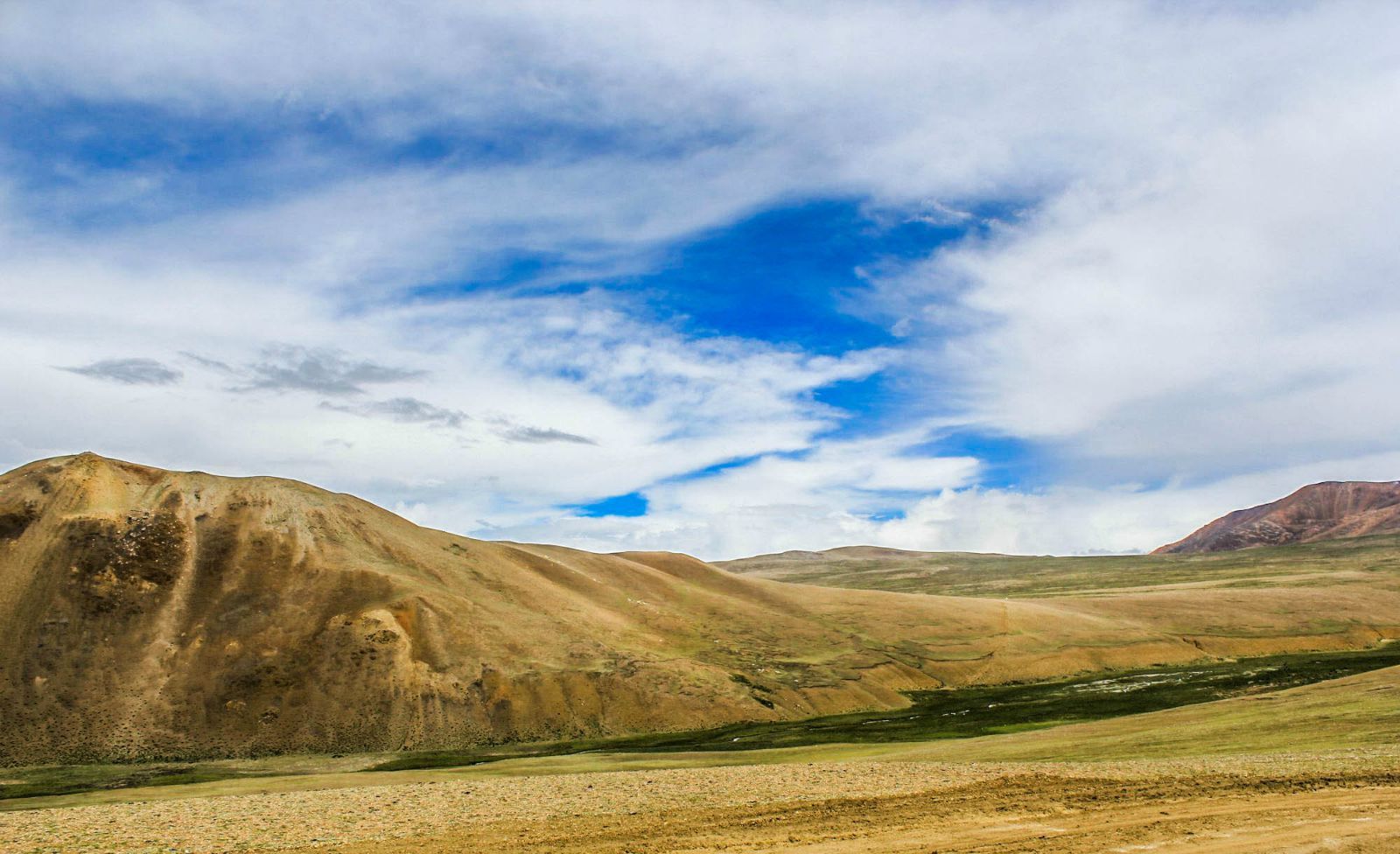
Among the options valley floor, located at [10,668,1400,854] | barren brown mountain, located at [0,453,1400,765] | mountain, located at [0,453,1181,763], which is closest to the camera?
valley floor, located at [10,668,1400,854]

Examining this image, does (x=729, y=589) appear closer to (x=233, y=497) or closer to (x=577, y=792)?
(x=233, y=497)

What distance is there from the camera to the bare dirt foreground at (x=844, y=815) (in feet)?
62.8

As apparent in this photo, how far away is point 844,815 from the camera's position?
2336cm

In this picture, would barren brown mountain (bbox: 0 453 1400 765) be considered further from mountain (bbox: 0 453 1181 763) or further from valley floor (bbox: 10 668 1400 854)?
valley floor (bbox: 10 668 1400 854)

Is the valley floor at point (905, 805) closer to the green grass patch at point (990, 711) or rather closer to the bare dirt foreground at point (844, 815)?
the bare dirt foreground at point (844, 815)

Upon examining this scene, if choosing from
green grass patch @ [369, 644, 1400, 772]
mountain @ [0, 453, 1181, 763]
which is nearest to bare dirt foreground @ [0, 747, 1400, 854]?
green grass patch @ [369, 644, 1400, 772]

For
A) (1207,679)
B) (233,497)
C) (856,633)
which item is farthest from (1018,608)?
(233,497)

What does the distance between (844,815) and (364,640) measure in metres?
55.2

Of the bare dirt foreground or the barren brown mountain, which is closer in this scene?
the bare dirt foreground

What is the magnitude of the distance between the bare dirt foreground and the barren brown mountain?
1356 inches

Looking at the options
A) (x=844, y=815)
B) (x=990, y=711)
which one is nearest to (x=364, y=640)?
(x=990, y=711)

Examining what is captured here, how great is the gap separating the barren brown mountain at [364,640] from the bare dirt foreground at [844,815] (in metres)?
34.5

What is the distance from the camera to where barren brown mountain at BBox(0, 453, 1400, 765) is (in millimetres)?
62406

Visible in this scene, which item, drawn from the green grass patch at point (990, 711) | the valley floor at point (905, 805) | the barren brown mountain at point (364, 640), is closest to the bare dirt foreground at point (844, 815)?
the valley floor at point (905, 805)
